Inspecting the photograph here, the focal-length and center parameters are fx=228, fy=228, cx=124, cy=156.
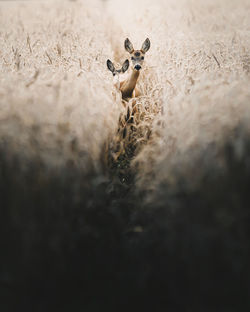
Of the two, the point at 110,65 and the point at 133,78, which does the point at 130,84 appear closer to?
the point at 133,78

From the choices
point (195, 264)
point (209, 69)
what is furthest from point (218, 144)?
point (209, 69)

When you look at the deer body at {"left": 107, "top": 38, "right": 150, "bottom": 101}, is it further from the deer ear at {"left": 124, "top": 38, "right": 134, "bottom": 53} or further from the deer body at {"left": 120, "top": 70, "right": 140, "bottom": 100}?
the deer ear at {"left": 124, "top": 38, "right": 134, "bottom": 53}

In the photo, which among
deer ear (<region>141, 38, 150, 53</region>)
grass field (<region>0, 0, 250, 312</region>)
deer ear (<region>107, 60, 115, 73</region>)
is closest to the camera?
grass field (<region>0, 0, 250, 312</region>)

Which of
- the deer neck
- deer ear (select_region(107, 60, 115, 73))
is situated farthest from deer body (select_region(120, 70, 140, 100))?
deer ear (select_region(107, 60, 115, 73))

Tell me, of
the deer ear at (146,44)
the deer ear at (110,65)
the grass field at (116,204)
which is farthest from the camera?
the deer ear at (146,44)

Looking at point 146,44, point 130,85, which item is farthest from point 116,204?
point 146,44

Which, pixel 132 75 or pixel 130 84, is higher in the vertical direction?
pixel 132 75

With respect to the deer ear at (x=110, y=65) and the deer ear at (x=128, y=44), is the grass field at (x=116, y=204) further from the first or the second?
the deer ear at (x=128, y=44)

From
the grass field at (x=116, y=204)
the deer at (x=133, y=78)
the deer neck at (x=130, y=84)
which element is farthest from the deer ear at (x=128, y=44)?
the grass field at (x=116, y=204)
